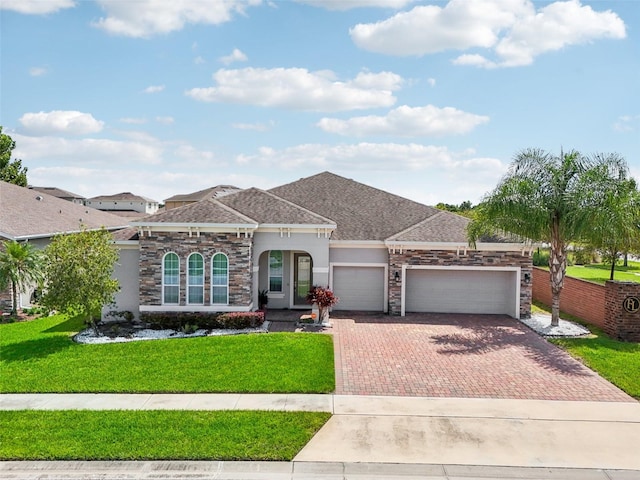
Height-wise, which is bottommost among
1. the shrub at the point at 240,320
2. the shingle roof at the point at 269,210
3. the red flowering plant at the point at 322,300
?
the shrub at the point at 240,320

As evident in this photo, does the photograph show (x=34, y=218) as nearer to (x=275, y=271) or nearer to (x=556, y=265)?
(x=275, y=271)

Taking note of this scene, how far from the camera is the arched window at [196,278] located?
57.1 feet

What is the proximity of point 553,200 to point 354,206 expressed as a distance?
897 centimetres

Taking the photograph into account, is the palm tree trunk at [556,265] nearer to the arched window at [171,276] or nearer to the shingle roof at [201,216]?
the shingle roof at [201,216]

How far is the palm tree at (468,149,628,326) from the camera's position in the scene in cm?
1630

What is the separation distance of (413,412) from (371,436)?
58.4 inches

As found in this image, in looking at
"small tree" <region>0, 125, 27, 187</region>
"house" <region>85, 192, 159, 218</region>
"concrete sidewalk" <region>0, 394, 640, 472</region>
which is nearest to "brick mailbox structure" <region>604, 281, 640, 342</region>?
"concrete sidewalk" <region>0, 394, 640, 472</region>

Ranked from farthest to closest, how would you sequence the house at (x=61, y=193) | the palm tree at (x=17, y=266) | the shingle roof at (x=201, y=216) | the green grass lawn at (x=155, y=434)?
the house at (x=61, y=193) < the palm tree at (x=17, y=266) < the shingle roof at (x=201, y=216) < the green grass lawn at (x=155, y=434)

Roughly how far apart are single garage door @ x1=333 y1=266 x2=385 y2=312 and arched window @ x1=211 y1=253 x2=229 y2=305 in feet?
16.2

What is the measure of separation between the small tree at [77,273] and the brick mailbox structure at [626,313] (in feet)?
54.9

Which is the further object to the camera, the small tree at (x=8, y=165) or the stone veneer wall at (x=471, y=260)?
the small tree at (x=8, y=165)

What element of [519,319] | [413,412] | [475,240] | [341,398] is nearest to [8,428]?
[341,398]

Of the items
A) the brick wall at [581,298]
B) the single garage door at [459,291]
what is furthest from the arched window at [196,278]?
the brick wall at [581,298]

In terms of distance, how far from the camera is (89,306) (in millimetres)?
15492
